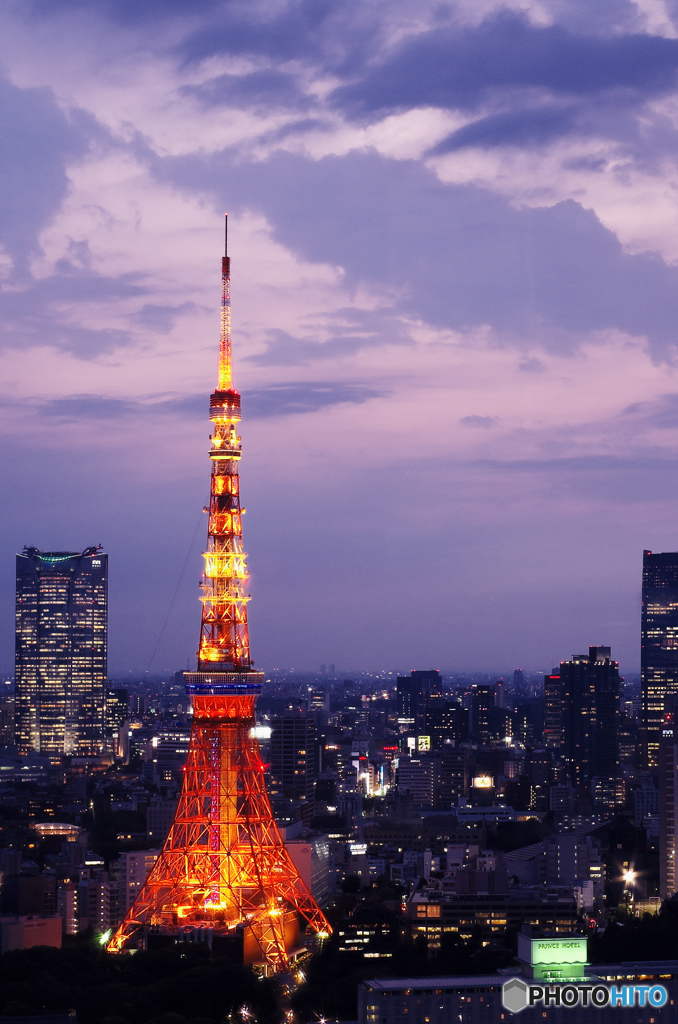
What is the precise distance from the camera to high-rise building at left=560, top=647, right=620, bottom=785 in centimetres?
5894

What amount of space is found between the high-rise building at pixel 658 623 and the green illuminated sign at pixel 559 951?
47194 millimetres

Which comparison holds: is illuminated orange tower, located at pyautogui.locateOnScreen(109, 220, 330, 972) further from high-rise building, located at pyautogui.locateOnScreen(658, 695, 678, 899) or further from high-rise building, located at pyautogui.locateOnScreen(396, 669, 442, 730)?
high-rise building, located at pyautogui.locateOnScreen(396, 669, 442, 730)

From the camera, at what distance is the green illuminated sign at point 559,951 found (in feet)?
59.8

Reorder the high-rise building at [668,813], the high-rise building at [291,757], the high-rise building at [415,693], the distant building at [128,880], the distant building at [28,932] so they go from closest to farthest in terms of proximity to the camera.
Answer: the distant building at [28,932], the distant building at [128,880], the high-rise building at [668,813], the high-rise building at [291,757], the high-rise building at [415,693]

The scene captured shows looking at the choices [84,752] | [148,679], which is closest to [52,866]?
[84,752]

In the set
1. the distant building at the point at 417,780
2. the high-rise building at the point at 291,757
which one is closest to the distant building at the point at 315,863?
the high-rise building at the point at 291,757

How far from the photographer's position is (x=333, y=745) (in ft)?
204

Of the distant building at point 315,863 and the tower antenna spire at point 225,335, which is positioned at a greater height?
the tower antenna spire at point 225,335

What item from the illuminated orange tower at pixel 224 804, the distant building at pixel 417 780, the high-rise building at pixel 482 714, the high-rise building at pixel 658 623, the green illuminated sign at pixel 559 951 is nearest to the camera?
the green illuminated sign at pixel 559 951

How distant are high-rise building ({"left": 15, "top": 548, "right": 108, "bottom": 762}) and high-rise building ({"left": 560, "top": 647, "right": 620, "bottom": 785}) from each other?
19660 millimetres

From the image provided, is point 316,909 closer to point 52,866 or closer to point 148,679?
point 52,866
